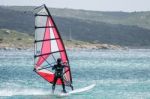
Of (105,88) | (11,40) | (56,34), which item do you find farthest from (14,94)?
(11,40)

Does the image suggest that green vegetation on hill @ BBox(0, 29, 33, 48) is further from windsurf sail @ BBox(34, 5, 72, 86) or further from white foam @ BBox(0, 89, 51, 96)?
windsurf sail @ BBox(34, 5, 72, 86)

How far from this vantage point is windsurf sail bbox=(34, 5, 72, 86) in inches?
1325

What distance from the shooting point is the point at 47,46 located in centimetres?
3406

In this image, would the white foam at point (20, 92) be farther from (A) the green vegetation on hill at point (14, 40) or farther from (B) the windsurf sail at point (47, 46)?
(A) the green vegetation on hill at point (14, 40)

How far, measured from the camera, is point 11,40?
17038cm

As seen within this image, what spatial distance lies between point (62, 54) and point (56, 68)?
101 centimetres

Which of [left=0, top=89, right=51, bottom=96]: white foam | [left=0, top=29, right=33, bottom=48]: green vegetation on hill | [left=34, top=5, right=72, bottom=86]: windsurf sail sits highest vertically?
[left=34, top=5, right=72, bottom=86]: windsurf sail

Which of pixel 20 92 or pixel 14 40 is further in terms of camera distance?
pixel 14 40

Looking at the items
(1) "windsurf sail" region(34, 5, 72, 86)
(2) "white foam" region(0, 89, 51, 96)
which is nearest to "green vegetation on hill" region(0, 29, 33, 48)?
(2) "white foam" region(0, 89, 51, 96)

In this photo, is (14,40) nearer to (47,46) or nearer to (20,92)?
(20,92)

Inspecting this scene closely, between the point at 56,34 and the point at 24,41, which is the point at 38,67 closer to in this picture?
the point at 56,34

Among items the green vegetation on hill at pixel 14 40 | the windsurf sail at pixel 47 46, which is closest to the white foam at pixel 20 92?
the windsurf sail at pixel 47 46

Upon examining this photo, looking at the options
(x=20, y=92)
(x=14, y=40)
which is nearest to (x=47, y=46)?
(x=20, y=92)

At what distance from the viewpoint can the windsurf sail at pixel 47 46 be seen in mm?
33656
